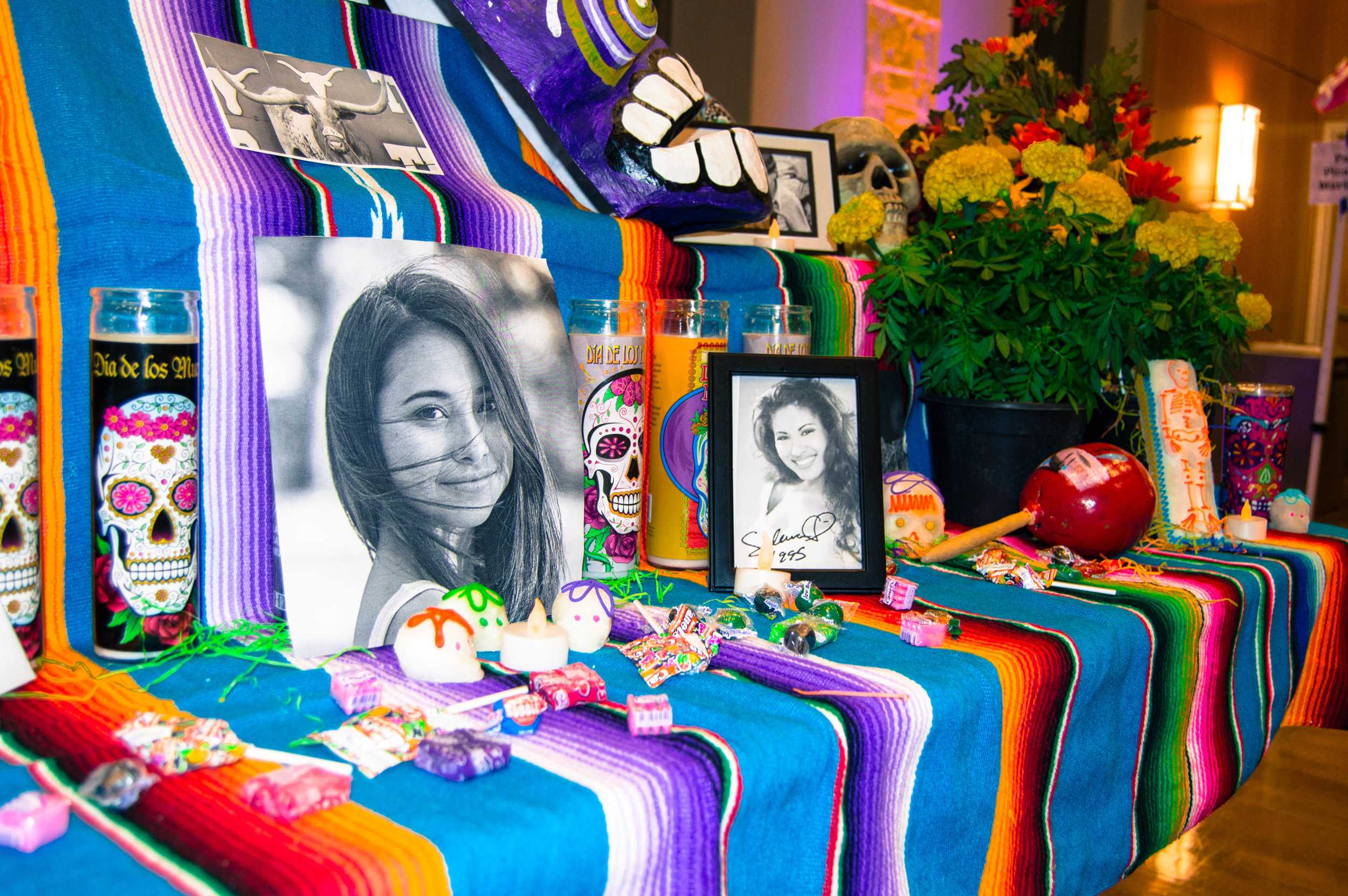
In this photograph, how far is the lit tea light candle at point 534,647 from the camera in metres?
0.73

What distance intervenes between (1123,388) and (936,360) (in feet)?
0.96

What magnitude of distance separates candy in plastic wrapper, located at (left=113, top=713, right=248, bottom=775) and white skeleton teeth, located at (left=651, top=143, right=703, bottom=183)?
0.76 m

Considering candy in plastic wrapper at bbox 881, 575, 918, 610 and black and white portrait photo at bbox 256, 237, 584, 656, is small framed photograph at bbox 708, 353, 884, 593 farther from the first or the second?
black and white portrait photo at bbox 256, 237, 584, 656

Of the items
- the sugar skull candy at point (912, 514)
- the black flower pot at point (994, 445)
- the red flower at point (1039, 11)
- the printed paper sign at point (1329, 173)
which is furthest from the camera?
the printed paper sign at point (1329, 173)

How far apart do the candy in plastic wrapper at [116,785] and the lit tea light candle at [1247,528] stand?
1297mm

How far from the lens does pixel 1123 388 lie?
140 centimetres

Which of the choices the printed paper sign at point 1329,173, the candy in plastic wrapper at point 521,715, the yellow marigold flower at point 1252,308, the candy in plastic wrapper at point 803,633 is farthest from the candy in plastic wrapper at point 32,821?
the printed paper sign at point 1329,173

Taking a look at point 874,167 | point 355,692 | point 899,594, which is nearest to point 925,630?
point 899,594

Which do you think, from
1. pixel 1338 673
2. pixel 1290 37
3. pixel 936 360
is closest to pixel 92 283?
pixel 936 360

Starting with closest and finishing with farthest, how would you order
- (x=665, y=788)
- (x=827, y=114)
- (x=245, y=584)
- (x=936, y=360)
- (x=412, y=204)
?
1. (x=665, y=788)
2. (x=245, y=584)
3. (x=412, y=204)
4. (x=936, y=360)
5. (x=827, y=114)

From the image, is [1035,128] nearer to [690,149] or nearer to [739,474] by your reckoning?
[690,149]

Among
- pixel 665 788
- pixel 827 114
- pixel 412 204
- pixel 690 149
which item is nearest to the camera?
pixel 665 788

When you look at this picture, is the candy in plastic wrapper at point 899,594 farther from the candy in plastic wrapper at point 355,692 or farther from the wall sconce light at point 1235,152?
the wall sconce light at point 1235,152

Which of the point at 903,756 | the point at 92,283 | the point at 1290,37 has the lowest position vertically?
the point at 903,756
